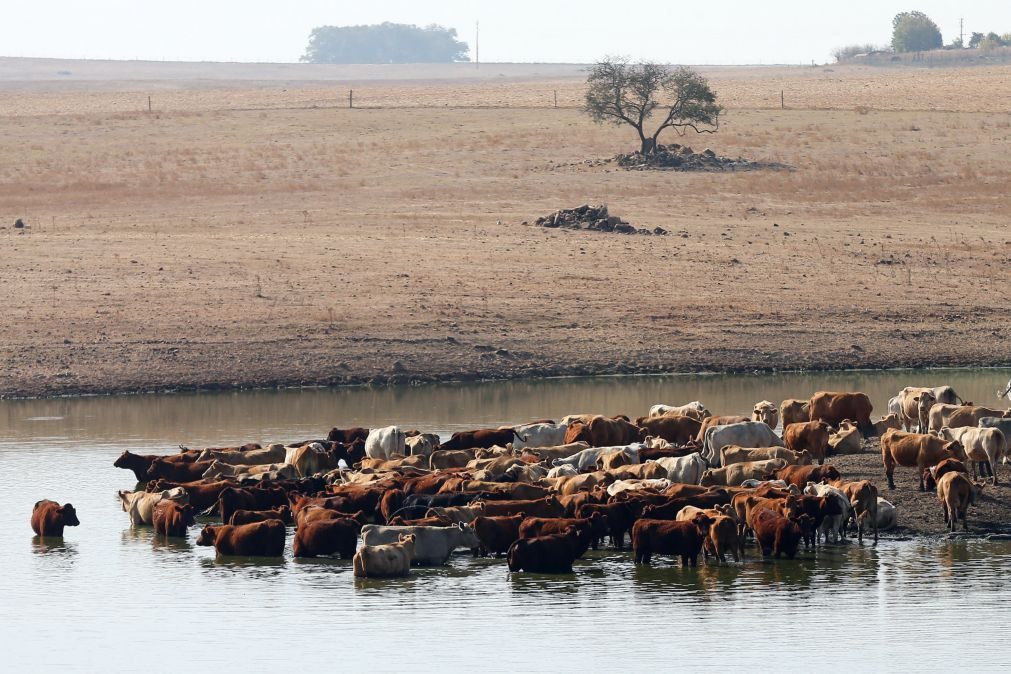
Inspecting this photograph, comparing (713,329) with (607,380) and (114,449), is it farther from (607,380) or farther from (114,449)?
(114,449)

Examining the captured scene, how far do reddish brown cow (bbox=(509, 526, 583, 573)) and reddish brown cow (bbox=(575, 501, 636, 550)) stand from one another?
920 millimetres

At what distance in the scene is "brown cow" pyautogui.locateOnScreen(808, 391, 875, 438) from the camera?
27812 mm

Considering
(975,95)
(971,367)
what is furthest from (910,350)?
(975,95)

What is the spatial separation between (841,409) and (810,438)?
124 inches

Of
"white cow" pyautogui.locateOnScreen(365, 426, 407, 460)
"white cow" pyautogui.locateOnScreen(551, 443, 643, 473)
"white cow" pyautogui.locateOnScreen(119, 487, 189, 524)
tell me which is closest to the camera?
"white cow" pyautogui.locateOnScreen(119, 487, 189, 524)

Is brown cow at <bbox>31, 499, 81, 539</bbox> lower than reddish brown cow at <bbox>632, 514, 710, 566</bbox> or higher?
lower

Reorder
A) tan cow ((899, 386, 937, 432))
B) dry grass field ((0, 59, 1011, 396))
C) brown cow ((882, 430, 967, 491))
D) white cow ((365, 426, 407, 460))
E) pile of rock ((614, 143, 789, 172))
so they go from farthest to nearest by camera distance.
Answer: pile of rock ((614, 143, 789, 172)) → dry grass field ((0, 59, 1011, 396)) → tan cow ((899, 386, 937, 432)) → white cow ((365, 426, 407, 460)) → brown cow ((882, 430, 967, 491))

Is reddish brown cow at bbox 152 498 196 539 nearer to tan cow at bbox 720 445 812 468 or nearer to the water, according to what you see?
the water

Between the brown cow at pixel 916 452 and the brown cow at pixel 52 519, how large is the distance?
1062 cm

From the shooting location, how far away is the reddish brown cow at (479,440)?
26.5 m

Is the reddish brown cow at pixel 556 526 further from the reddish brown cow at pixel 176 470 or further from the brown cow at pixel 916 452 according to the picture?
the reddish brown cow at pixel 176 470

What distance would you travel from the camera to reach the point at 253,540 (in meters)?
20.1

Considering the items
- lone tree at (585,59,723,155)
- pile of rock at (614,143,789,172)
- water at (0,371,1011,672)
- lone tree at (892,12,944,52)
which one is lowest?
water at (0,371,1011,672)

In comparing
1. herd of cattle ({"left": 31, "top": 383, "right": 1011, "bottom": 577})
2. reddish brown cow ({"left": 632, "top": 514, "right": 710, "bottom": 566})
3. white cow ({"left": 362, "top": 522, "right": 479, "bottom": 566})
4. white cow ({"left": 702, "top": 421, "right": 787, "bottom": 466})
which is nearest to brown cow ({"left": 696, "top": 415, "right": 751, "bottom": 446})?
herd of cattle ({"left": 31, "top": 383, "right": 1011, "bottom": 577})
